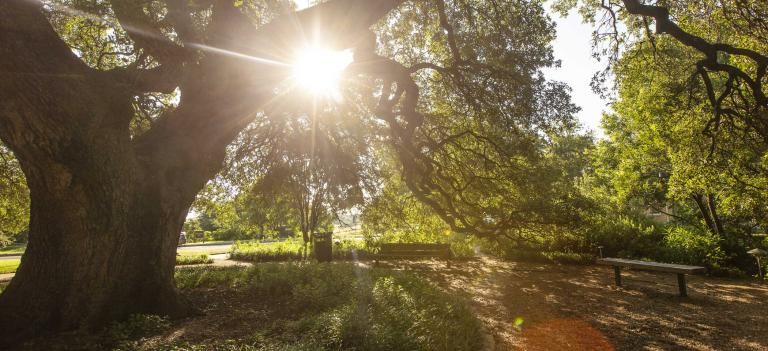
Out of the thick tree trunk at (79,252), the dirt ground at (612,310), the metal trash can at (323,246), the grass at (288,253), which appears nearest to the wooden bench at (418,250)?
the dirt ground at (612,310)

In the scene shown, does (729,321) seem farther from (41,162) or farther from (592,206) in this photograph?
(41,162)

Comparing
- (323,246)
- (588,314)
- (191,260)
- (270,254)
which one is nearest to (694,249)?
(588,314)

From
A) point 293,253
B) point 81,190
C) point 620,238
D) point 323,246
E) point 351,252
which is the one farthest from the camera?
point 293,253

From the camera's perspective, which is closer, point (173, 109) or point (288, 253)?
point (173, 109)

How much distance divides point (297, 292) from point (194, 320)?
1749 millimetres

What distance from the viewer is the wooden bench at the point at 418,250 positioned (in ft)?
49.7

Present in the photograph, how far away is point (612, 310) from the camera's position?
785cm

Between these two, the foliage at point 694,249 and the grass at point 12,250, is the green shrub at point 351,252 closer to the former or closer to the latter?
the foliage at point 694,249

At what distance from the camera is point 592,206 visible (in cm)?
1219

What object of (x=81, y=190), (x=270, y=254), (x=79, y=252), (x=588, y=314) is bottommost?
(x=588, y=314)

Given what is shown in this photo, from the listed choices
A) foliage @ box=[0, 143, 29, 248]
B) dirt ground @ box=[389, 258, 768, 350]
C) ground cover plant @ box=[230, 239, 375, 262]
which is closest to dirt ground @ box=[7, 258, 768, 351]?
dirt ground @ box=[389, 258, 768, 350]

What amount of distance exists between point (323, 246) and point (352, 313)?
39.9ft

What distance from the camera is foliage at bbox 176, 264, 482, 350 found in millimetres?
4355

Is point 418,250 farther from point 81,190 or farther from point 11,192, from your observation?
point 11,192
